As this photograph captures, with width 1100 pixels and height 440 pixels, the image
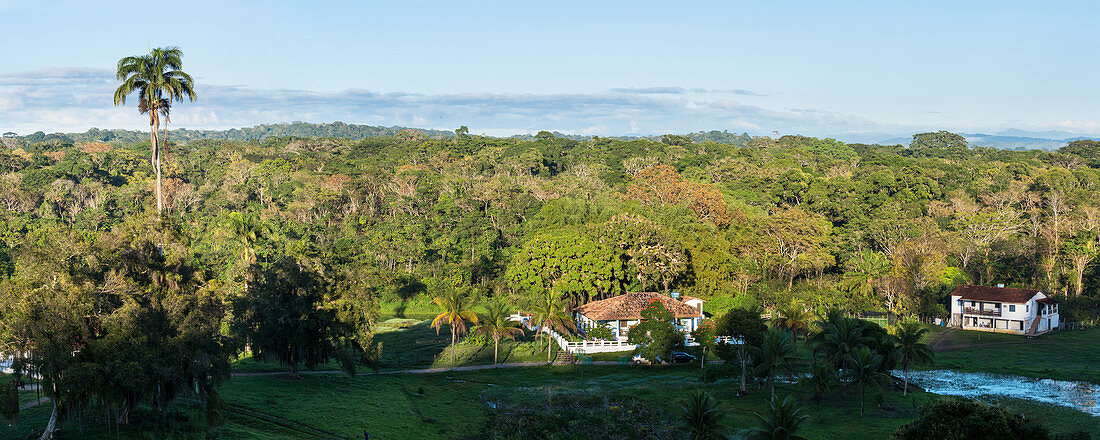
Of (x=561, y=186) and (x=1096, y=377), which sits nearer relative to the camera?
(x=1096, y=377)

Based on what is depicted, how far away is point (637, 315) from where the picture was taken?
66438 millimetres

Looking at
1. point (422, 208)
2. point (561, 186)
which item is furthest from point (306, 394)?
point (561, 186)

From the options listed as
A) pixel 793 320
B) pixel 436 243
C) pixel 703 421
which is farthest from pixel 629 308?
pixel 436 243

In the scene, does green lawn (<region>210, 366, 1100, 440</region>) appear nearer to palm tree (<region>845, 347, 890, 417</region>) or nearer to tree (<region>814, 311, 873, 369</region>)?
palm tree (<region>845, 347, 890, 417</region>)

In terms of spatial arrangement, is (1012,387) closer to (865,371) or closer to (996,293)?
(865,371)

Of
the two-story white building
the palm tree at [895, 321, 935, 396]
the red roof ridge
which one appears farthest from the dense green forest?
the palm tree at [895, 321, 935, 396]

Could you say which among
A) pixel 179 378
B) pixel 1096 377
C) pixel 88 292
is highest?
pixel 88 292

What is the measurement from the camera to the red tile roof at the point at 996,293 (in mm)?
74062

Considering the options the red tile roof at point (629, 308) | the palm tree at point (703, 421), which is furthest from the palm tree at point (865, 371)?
the red tile roof at point (629, 308)

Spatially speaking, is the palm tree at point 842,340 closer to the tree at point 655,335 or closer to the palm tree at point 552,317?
the tree at point 655,335

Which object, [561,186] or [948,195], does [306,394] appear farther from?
[948,195]

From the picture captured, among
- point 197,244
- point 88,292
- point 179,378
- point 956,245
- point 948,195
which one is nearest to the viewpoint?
point 88,292

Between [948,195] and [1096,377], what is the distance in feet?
197

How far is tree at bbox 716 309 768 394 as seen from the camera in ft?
180
